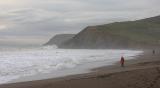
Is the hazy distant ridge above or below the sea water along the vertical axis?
above

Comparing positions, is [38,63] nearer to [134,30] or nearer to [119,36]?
[119,36]

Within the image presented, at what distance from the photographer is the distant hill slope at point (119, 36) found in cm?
14212

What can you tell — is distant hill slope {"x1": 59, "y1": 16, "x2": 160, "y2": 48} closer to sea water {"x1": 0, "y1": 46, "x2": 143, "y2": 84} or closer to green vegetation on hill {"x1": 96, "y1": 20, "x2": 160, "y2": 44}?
green vegetation on hill {"x1": 96, "y1": 20, "x2": 160, "y2": 44}

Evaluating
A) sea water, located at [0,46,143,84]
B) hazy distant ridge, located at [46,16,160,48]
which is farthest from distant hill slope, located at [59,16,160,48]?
sea water, located at [0,46,143,84]

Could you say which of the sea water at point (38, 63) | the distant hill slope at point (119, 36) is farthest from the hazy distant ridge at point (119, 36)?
the sea water at point (38, 63)

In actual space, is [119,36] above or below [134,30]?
below

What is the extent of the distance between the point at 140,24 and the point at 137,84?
588 ft

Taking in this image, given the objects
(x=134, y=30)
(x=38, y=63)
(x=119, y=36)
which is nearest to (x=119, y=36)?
(x=119, y=36)

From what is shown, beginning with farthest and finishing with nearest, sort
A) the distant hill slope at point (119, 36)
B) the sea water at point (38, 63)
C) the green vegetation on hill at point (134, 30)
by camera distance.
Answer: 1. the green vegetation on hill at point (134, 30)
2. the distant hill slope at point (119, 36)
3. the sea water at point (38, 63)

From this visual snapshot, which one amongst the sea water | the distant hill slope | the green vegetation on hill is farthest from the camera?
the green vegetation on hill

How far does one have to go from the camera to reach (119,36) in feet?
494

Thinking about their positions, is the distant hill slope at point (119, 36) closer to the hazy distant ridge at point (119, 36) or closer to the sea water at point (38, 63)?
the hazy distant ridge at point (119, 36)

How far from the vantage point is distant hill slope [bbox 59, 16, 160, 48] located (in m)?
142

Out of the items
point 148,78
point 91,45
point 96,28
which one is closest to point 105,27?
point 96,28
